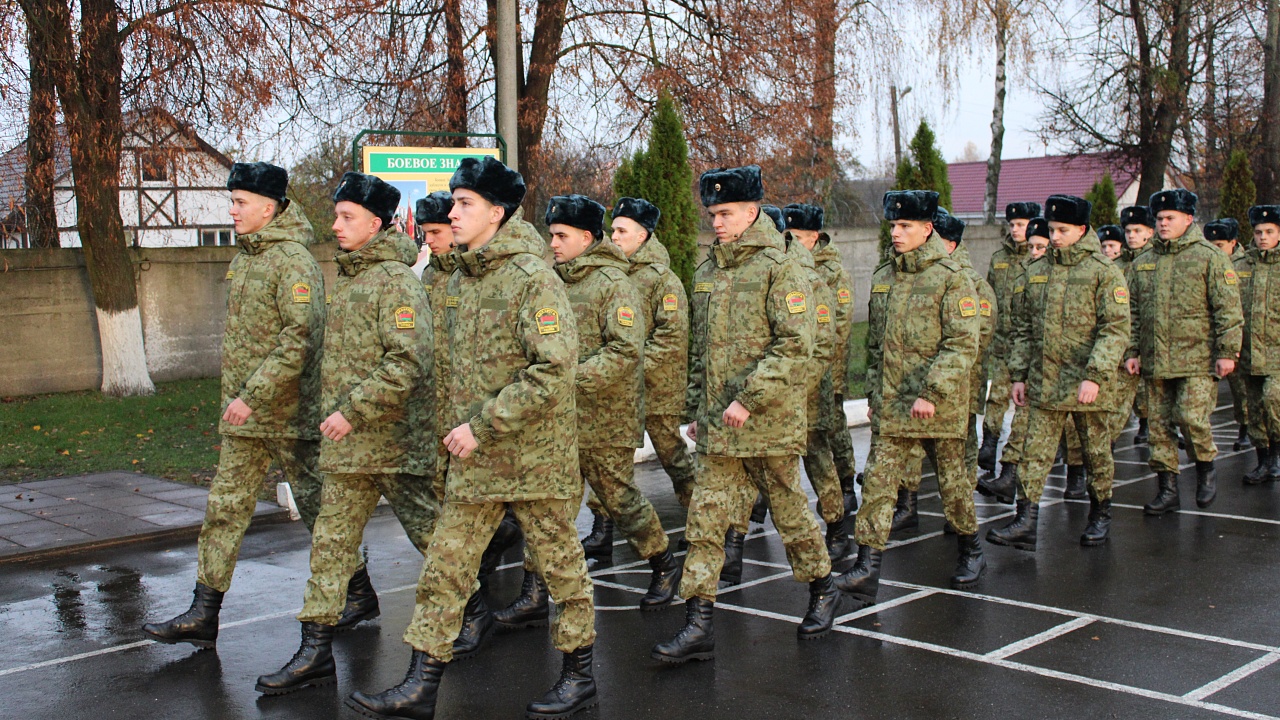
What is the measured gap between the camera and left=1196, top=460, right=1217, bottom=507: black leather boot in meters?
8.39

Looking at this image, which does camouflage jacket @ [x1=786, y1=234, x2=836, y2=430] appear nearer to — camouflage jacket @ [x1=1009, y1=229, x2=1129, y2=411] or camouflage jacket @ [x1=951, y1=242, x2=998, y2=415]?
camouflage jacket @ [x1=951, y1=242, x2=998, y2=415]

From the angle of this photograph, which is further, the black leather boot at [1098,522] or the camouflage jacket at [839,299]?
the camouflage jacket at [839,299]

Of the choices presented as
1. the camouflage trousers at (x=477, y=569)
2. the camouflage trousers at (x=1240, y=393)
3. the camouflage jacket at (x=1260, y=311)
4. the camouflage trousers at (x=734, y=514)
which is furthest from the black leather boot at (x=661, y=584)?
the camouflage trousers at (x=1240, y=393)

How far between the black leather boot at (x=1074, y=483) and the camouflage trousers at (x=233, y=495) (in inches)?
218

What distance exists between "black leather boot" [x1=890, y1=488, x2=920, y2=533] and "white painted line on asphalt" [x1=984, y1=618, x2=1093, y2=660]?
2.19 metres

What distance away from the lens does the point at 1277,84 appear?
22.3 m

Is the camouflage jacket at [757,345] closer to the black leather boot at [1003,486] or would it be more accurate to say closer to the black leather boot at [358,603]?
the black leather boot at [358,603]

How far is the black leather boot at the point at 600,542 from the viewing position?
727 centimetres

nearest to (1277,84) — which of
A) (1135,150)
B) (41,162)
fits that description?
(1135,150)

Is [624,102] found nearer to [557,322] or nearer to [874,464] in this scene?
[874,464]

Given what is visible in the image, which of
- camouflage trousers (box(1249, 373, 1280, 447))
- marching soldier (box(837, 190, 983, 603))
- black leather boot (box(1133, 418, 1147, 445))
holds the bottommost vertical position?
black leather boot (box(1133, 418, 1147, 445))

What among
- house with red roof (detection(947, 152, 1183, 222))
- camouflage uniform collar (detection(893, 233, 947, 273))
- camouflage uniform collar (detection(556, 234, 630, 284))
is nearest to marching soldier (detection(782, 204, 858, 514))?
camouflage uniform collar (detection(893, 233, 947, 273))

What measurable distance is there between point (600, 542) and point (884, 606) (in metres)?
1.94

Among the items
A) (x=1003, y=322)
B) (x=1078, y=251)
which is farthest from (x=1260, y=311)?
(x=1078, y=251)
